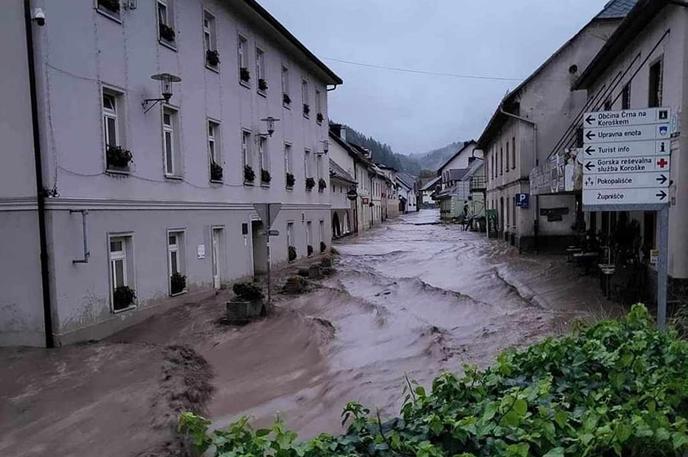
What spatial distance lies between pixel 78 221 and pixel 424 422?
8780 mm

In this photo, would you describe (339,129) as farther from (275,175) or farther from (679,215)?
(679,215)

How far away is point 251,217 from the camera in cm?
1784

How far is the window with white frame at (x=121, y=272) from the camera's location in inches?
426

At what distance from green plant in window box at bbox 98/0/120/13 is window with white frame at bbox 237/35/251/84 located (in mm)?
6319

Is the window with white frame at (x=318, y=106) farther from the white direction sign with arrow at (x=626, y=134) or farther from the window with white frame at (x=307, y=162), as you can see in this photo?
the white direction sign with arrow at (x=626, y=134)

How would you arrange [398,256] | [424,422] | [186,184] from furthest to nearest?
[398,256]
[186,184]
[424,422]

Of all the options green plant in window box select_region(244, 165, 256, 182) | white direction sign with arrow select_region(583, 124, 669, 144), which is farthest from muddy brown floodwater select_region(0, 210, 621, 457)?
green plant in window box select_region(244, 165, 256, 182)

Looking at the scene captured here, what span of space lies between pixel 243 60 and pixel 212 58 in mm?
2900

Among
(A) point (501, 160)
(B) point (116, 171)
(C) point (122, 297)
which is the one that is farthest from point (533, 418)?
(A) point (501, 160)

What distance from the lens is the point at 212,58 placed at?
15.2 meters

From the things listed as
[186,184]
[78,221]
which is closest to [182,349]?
[78,221]

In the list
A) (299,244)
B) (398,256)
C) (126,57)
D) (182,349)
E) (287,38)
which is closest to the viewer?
(182,349)

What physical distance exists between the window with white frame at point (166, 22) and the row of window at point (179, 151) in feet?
5.35

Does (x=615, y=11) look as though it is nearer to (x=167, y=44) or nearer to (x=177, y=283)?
(x=167, y=44)
